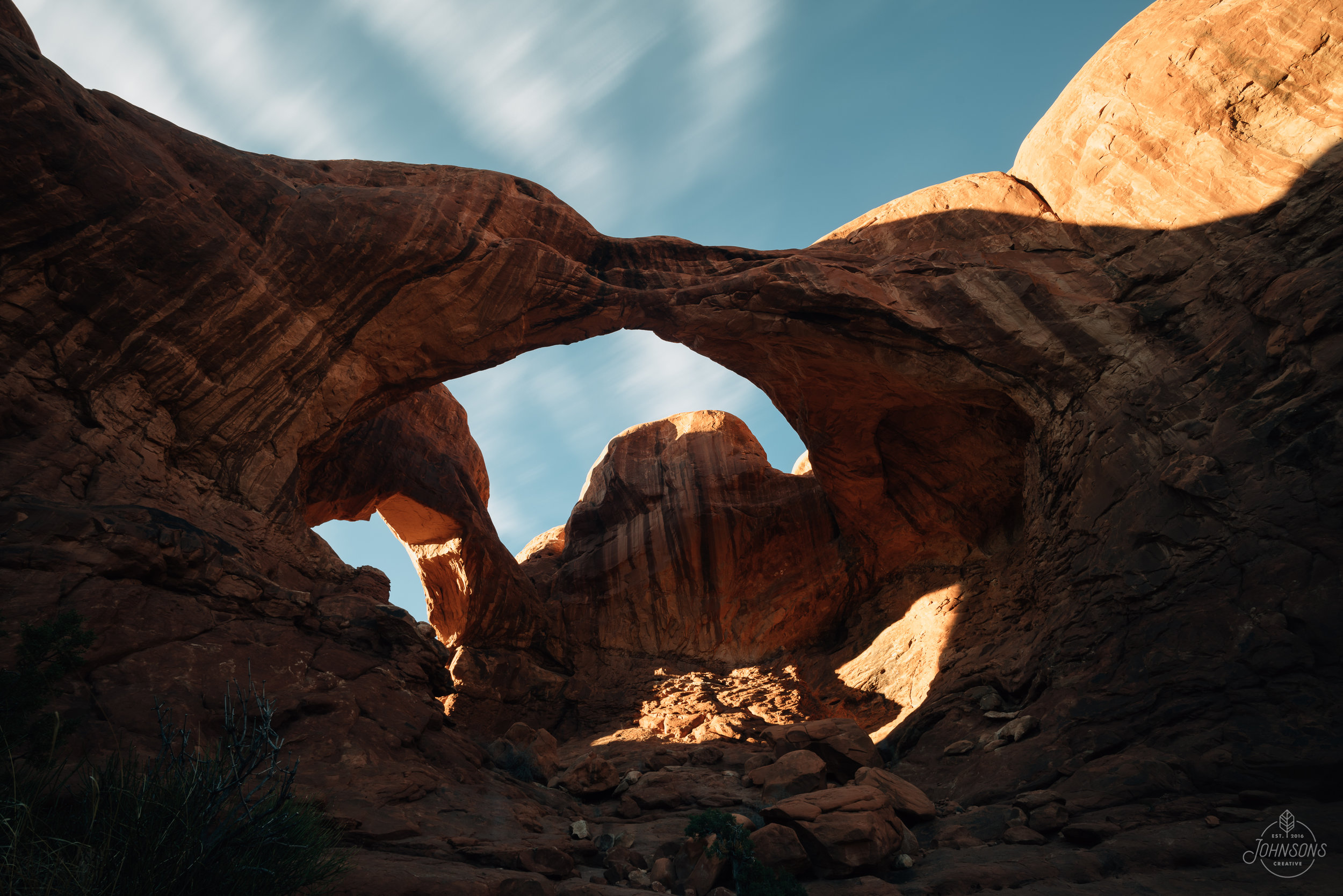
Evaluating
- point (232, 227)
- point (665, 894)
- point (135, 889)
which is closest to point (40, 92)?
point (232, 227)

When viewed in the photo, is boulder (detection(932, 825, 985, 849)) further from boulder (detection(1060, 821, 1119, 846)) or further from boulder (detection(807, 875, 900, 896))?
boulder (detection(807, 875, 900, 896))

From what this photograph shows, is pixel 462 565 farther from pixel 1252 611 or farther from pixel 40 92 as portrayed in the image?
pixel 1252 611

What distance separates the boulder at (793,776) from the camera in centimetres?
1138

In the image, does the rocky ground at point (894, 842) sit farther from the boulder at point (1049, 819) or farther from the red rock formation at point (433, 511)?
the red rock formation at point (433, 511)

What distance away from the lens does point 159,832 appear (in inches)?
215

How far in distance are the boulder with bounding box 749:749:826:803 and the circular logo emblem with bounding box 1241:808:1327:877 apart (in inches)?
221

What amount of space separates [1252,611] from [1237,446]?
270cm

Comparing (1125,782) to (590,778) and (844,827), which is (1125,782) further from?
(590,778)

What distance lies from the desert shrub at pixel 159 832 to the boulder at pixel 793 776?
280 inches

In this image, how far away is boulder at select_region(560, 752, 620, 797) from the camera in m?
12.5

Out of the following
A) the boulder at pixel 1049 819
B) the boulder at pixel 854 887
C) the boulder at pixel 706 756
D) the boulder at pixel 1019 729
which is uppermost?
the boulder at pixel 706 756

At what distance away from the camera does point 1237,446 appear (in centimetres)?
1118

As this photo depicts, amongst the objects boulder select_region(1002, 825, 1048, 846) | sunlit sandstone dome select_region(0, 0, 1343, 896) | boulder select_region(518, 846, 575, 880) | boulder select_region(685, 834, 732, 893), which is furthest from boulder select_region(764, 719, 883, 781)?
boulder select_region(518, 846, 575, 880)

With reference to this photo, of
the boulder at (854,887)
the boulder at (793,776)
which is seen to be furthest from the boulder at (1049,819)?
the boulder at (793,776)
